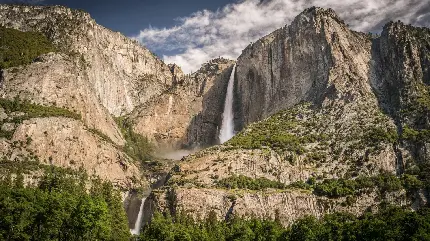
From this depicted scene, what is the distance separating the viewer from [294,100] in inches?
7367

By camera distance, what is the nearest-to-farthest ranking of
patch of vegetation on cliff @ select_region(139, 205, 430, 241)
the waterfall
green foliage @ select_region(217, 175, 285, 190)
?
patch of vegetation on cliff @ select_region(139, 205, 430, 241) → green foliage @ select_region(217, 175, 285, 190) → the waterfall

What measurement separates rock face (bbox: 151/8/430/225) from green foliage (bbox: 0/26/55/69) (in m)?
74.3

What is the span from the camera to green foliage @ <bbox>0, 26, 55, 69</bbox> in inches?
7136

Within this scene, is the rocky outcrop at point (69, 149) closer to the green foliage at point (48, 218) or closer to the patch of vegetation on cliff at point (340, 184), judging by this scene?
the green foliage at point (48, 218)

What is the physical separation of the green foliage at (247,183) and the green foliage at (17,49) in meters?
90.6

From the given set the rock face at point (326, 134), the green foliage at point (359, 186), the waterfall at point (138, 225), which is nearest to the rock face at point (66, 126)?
the waterfall at point (138, 225)

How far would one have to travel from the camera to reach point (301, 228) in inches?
4178

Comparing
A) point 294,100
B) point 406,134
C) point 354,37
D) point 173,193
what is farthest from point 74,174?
point 354,37

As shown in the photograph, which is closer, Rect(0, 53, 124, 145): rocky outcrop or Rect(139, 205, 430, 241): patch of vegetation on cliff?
Rect(139, 205, 430, 241): patch of vegetation on cliff

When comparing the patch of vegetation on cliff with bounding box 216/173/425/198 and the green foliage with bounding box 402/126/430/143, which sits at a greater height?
the green foliage with bounding box 402/126/430/143

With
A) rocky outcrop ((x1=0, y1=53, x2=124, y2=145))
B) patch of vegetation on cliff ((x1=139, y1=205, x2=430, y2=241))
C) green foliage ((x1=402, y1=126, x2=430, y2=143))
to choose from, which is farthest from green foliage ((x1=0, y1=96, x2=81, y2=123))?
green foliage ((x1=402, y1=126, x2=430, y2=143))

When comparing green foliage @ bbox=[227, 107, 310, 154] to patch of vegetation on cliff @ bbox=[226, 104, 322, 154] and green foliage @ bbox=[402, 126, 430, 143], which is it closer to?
patch of vegetation on cliff @ bbox=[226, 104, 322, 154]

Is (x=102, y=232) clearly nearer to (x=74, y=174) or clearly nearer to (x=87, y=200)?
(x=87, y=200)

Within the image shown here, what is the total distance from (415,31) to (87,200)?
146 meters
